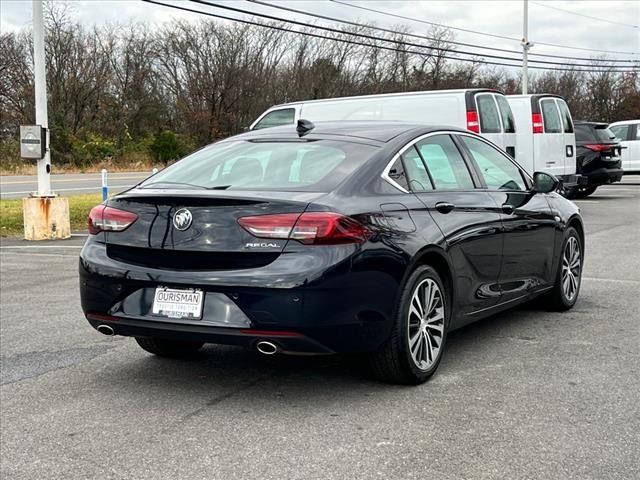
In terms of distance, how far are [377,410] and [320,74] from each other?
53.8 m

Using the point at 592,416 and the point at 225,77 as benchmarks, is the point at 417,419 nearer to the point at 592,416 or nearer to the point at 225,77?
the point at 592,416

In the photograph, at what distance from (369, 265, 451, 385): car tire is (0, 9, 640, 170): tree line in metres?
36.8

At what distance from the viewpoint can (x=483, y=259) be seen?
5.34 meters

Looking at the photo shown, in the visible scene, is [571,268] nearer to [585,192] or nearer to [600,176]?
[600,176]

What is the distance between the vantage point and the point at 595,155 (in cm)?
1977

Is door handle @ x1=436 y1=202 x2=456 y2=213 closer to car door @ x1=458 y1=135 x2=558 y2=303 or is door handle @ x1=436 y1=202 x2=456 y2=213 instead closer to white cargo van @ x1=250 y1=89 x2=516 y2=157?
car door @ x1=458 y1=135 x2=558 y2=303

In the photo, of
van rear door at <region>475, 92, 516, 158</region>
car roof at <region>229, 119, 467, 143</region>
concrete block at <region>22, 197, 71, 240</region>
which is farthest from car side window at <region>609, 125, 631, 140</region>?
car roof at <region>229, 119, 467, 143</region>

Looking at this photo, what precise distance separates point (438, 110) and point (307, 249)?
9192 millimetres

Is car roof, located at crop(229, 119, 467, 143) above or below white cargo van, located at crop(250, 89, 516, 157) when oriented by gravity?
below

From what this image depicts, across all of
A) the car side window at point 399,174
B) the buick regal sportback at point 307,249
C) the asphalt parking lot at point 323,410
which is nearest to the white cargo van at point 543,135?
the asphalt parking lot at point 323,410

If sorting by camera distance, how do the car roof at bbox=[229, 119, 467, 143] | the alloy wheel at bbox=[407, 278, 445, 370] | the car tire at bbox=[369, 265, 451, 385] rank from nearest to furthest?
the car tire at bbox=[369, 265, 451, 385], the alloy wheel at bbox=[407, 278, 445, 370], the car roof at bbox=[229, 119, 467, 143]

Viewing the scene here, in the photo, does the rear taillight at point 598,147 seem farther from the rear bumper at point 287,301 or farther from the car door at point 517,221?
the rear bumper at point 287,301

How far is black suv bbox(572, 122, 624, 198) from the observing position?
19.8 metres

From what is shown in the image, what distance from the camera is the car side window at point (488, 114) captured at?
12812 mm
